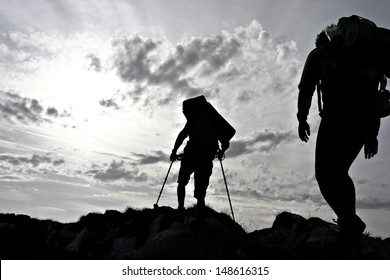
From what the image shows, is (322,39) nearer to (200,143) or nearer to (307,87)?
(307,87)

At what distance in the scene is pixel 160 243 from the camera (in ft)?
22.9

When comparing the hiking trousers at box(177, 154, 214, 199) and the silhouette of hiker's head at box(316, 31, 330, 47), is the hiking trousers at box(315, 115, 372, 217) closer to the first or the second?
the silhouette of hiker's head at box(316, 31, 330, 47)

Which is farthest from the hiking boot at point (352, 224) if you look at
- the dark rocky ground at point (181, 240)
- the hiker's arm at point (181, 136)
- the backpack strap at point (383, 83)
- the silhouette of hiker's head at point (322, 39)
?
the hiker's arm at point (181, 136)

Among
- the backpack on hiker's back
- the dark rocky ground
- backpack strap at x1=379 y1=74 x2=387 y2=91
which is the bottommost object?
the dark rocky ground

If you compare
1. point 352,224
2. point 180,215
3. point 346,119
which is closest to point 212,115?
point 180,215

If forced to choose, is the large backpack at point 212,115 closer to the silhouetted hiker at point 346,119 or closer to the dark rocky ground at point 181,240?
the dark rocky ground at point 181,240

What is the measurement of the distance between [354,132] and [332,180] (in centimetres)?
65

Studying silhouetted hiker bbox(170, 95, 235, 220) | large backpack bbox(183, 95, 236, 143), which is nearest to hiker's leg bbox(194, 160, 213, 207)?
silhouetted hiker bbox(170, 95, 235, 220)

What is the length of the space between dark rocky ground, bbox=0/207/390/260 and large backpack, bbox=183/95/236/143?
99.4 inches

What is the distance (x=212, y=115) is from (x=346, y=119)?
242 inches

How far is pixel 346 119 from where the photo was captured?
15.3 ft

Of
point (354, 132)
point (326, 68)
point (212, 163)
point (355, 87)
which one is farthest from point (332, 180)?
point (212, 163)

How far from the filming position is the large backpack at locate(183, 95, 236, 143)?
10.6m
